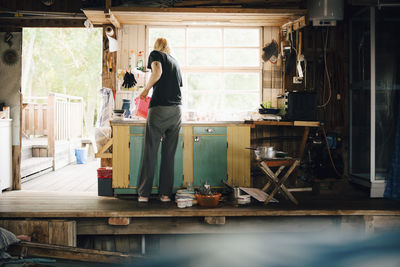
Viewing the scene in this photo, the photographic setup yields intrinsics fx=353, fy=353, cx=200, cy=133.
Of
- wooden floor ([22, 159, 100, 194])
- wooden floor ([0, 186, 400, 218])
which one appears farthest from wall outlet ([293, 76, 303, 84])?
wooden floor ([22, 159, 100, 194])

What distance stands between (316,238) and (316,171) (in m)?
1.35

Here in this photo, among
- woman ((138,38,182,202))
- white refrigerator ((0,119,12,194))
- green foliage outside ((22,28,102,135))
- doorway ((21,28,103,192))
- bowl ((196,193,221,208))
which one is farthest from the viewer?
green foliage outside ((22,28,102,135))

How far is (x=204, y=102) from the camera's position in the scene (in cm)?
546

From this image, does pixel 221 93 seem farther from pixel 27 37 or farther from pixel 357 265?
pixel 27 37

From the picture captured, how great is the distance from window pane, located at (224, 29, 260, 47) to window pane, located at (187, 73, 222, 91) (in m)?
0.55

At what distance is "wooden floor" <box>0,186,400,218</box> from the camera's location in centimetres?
379

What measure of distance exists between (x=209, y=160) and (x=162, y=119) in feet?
2.97

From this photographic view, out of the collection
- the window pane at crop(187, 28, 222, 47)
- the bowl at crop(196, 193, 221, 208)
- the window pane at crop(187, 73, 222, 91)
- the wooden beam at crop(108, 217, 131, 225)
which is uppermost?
the window pane at crop(187, 28, 222, 47)

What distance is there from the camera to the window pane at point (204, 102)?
214 inches

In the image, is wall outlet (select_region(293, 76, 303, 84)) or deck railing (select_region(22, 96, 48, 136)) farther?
deck railing (select_region(22, 96, 48, 136))

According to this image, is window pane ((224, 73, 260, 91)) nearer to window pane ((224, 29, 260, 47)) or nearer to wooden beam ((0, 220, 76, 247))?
window pane ((224, 29, 260, 47))

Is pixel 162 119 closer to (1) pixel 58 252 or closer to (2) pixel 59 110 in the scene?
(1) pixel 58 252

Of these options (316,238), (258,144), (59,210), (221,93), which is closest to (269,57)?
(221,93)

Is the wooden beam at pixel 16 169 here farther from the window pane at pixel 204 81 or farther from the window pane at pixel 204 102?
the window pane at pixel 204 81
